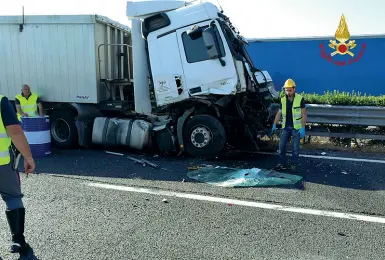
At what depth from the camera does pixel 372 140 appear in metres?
7.95

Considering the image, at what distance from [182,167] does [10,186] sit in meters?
3.47

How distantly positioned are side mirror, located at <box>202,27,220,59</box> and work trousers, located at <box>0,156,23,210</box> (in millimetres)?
4267

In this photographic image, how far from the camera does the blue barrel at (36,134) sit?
7.29m

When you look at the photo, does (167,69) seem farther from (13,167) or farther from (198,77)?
(13,167)

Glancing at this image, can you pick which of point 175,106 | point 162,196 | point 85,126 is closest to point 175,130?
point 175,106

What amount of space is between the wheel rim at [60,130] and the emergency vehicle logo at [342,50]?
896 cm

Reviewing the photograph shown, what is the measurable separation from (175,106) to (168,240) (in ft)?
13.7

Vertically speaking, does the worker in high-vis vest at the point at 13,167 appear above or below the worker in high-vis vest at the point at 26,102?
below

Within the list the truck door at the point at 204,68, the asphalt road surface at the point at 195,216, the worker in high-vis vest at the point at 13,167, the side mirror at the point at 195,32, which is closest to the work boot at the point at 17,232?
the worker in high-vis vest at the point at 13,167

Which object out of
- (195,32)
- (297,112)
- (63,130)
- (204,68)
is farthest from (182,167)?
(63,130)

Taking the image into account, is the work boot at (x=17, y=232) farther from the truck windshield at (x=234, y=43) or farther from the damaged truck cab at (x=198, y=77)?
the truck windshield at (x=234, y=43)

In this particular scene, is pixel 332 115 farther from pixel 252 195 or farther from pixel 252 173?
pixel 252 195

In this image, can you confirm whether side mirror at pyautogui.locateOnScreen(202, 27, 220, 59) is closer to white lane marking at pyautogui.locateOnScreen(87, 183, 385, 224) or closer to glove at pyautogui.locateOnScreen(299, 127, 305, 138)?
glove at pyautogui.locateOnScreen(299, 127, 305, 138)

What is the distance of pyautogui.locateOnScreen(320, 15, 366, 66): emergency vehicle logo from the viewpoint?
12383 mm
